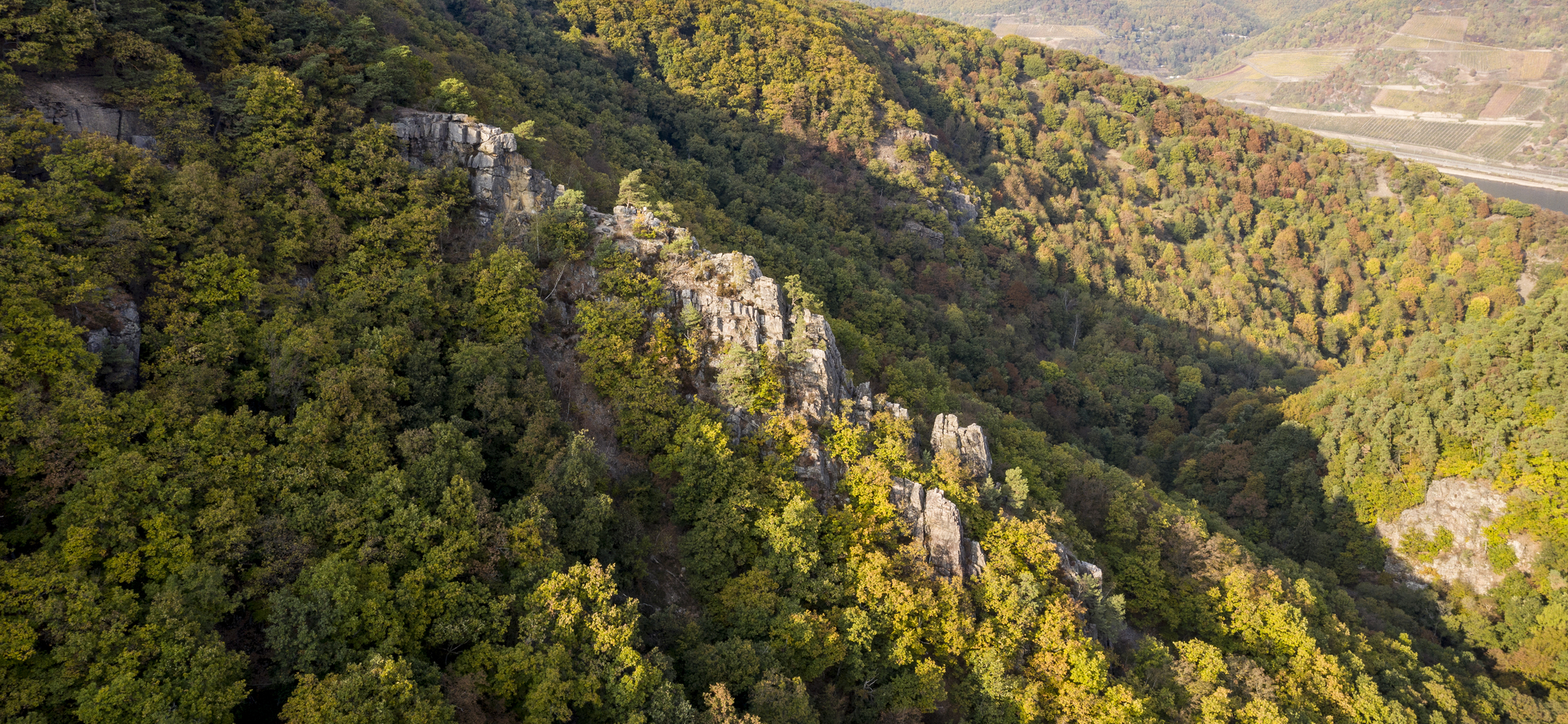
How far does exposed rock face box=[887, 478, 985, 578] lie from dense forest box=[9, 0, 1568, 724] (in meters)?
1.27

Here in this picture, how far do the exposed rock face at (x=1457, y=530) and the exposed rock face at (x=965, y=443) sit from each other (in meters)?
62.3

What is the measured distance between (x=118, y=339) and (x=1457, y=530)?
387ft

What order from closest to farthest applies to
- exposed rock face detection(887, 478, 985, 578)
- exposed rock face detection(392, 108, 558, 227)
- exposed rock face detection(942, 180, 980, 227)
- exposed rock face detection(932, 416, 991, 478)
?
exposed rock face detection(887, 478, 985, 578) → exposed rock face detection(392, 108, 558, 227) → exposed rock face detection(932, 416, 991, 478) → exposed rock face detection(942, 180, 980, 227)

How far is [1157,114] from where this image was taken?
174500 millimetres

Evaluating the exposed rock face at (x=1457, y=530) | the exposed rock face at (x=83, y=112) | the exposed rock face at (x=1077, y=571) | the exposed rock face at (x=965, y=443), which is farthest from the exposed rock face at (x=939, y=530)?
the exposed rock face at (x=1457, y=530)

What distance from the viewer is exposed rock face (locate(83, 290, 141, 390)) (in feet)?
114

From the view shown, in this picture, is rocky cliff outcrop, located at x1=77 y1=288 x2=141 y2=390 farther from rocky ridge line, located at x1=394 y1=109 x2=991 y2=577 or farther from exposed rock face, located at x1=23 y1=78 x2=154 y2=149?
rocky ridge line, located at x1=394 y1=109 x2=991 y2=577

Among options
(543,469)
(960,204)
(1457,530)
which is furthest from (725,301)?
(960,204)

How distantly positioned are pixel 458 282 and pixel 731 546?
23.8 meters

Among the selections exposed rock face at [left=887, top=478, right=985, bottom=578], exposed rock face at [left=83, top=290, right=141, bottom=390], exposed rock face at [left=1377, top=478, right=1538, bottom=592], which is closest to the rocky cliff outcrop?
exposed rock face at [left=83, top=290, right=141, bottom=390]

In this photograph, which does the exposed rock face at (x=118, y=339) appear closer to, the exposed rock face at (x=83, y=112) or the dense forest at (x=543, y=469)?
the dense forest at (x=543, y=469)

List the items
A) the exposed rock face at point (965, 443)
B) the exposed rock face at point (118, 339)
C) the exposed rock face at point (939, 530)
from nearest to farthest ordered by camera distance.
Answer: the exposed rock face at point (118, 339) → the exposed rock face at point (939, 530) → the exposed rock face at point (965, 443)

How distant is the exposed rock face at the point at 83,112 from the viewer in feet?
133

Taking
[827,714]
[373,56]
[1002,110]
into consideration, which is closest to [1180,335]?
[1002,110]
